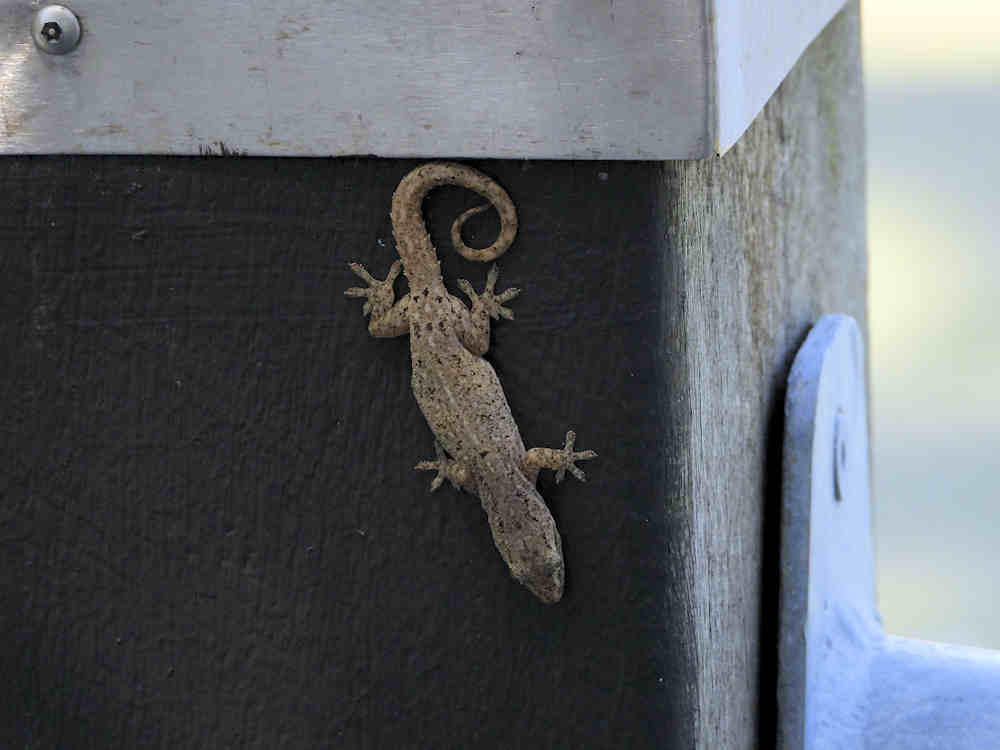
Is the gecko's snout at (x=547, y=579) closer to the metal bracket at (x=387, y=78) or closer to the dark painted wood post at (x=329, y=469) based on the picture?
the dark painted wood post at (x=329, y=469)

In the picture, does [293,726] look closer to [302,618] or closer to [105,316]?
[302,618]

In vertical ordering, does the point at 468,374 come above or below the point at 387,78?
below

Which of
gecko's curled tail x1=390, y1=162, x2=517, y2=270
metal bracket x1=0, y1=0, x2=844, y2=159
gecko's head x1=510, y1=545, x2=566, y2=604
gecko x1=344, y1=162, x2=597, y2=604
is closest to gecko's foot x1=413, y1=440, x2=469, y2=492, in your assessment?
gecko x1=344, y1=162, x2=597, y2=604

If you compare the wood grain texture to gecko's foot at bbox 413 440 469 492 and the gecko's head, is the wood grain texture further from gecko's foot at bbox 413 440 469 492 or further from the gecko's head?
gecko's foot at bbox 413 440 469 492

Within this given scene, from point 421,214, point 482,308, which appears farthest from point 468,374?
point 421,214

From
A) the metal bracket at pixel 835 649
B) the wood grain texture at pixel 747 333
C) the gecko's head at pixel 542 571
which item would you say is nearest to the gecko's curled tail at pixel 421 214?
the wood grain texture at pixel 747 333

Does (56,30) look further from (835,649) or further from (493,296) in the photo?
(835,649)

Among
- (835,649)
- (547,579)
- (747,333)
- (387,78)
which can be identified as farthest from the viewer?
(835,649)

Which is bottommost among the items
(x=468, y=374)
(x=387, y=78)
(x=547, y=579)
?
(x=547, y=579)
